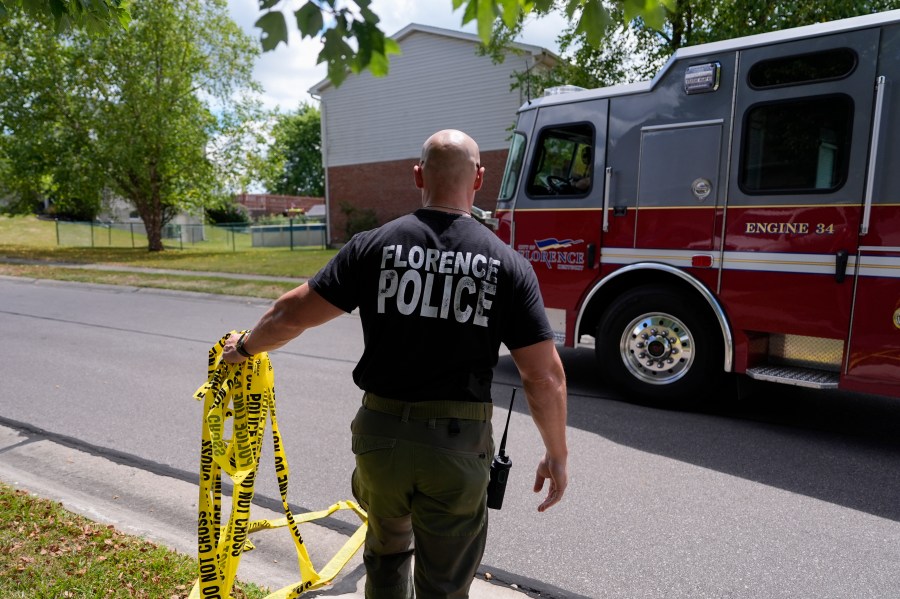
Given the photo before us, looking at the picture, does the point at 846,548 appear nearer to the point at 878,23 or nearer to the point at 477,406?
the point at 477,406

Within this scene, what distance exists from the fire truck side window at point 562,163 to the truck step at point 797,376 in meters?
2.24

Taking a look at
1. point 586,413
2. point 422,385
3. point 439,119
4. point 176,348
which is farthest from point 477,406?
point 439,119

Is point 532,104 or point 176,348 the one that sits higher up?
point 532,104

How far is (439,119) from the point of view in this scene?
2514 cm

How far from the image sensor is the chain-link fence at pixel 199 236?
1258 inches

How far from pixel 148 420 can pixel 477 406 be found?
421 cm

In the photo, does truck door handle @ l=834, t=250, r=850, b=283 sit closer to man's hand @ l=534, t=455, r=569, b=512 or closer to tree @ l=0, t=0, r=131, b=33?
man's hand @ l=534, t=455, r=569, b=512

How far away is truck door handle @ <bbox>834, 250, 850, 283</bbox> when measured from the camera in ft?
15.8

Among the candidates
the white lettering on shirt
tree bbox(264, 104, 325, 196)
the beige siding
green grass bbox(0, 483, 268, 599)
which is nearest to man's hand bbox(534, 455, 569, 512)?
the white lettering on shirt

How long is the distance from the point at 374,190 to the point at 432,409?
2591 cm

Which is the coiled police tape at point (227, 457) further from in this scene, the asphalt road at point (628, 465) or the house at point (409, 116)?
the house at point (409, 116)

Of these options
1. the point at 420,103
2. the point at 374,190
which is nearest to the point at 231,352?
the point at 420,103

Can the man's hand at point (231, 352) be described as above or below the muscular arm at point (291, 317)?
below

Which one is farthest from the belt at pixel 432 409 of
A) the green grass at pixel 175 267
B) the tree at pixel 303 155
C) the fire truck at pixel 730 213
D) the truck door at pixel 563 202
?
the tree at pixel 303 155
